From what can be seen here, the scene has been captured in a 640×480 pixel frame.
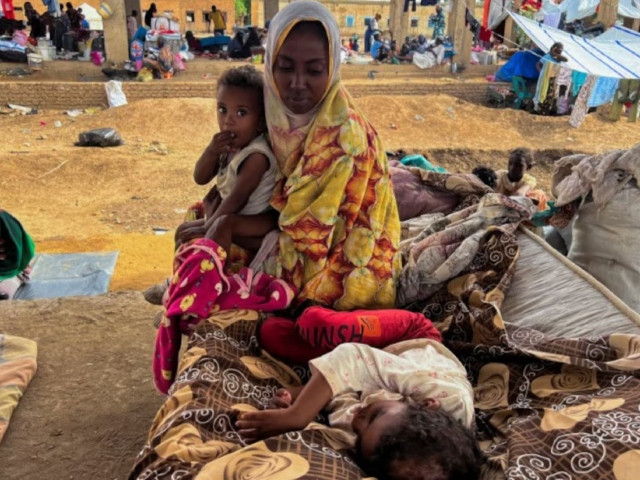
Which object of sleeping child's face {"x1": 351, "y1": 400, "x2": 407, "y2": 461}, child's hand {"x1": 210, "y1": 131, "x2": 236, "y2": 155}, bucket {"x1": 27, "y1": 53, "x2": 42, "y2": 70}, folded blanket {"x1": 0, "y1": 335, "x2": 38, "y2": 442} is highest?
child's hand {"x1": 210, "y1": 131, "x2": 236, "y2": 155}

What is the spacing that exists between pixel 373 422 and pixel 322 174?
3.51 feet

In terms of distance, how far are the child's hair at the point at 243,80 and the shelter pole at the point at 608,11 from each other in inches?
541

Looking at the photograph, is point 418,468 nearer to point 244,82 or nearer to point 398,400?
point 398,400

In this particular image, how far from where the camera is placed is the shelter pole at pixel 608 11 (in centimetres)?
1355

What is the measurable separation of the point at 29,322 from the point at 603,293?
134 inches

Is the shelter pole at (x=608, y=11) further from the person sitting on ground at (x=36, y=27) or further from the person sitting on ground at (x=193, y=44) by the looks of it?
the person sitting on ground at (x=36, y=27)

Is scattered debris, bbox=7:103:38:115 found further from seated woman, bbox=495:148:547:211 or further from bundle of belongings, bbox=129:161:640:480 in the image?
bundle of belongings, bbox=129:161:640:480

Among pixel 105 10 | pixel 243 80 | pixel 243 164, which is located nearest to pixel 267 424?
pixel 243 164

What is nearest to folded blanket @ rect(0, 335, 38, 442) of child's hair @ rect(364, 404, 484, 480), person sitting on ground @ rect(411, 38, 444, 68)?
child's hair @ rect(364, 404, 484, 480)

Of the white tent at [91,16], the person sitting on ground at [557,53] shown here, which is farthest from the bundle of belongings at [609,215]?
the white tent at [91,16]

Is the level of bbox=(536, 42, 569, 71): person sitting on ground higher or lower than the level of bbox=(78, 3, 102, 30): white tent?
higher

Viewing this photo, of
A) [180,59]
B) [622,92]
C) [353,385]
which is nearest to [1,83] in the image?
[180,59]

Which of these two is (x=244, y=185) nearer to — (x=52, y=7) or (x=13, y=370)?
(x=13, y=370)

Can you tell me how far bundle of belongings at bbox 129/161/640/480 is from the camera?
1589 mm
